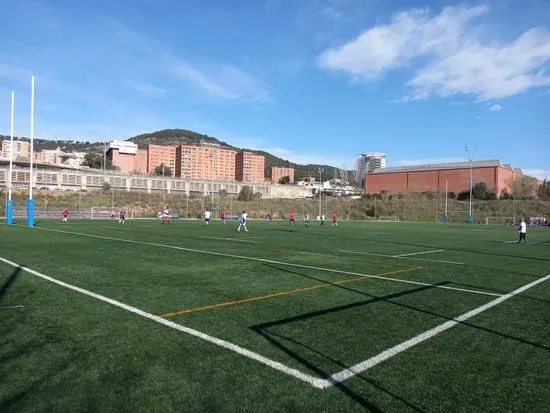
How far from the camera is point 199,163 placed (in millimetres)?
180125

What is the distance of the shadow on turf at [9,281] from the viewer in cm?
902

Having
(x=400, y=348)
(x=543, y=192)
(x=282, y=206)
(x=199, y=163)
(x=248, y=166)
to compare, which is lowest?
(x=400, y=348)

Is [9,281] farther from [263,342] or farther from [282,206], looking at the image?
[282,206]

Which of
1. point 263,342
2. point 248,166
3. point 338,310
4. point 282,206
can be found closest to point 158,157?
point 248,166

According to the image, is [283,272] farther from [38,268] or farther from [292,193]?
[292,193]

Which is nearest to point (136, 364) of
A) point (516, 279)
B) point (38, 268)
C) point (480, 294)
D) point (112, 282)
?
point (112, 282)

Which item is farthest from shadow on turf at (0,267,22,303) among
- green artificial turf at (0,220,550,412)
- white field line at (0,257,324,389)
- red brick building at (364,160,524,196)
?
red brick building at (364,160,524,196)

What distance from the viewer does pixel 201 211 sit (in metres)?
72.2

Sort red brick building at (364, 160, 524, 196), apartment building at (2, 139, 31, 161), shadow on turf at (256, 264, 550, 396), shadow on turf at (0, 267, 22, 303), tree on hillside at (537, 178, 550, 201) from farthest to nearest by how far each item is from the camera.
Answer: apartment building at (2, 139, 31, 161)
red brick building at (364, 160, 524, 196)
tree on hillside at (537, 178, 550, 201)
shadow on turf at (0, 267, 22, 303)
shadow on turf at (256, 264, 550, 396)

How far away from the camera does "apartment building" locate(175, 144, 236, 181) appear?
174500mm

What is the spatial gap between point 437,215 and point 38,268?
9092 cm

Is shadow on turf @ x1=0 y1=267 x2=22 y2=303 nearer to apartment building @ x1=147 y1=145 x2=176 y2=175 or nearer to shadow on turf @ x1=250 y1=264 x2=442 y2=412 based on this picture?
shadow on turf @ x1=250 y1=264 x2=442 y2=412

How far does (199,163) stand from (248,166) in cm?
1937

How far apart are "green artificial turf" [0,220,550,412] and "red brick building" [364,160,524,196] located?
13123 cm
